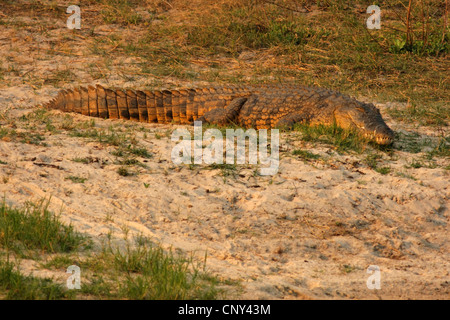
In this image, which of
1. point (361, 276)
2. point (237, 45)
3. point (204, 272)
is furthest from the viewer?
point (237, 45)

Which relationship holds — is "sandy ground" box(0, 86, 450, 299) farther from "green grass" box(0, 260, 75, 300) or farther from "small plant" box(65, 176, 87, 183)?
"green grass" box(0, 260, 75, 300)

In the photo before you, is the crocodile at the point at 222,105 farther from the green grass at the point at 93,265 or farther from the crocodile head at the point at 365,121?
the green grass at the point at 93,265

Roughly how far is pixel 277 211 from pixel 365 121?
7.50 ft

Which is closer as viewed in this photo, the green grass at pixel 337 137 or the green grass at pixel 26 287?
the green grass at pixel 26 287

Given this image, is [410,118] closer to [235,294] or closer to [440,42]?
[440,42]

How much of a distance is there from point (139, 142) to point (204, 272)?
2605mm

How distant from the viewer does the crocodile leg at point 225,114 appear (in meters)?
6.97

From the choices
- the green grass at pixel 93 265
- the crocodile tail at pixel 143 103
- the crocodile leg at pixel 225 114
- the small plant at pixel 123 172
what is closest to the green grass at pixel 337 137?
the crocodile leg at pixel 225 114

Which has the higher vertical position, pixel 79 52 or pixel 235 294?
pixel 79 52

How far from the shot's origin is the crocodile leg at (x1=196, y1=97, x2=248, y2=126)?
6973mm

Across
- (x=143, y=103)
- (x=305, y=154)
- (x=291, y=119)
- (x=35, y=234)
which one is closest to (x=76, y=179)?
(x=35, y=234)

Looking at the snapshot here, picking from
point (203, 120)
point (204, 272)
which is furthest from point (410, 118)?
point (204, 272)

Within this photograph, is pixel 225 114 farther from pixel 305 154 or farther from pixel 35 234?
pixel 35 234

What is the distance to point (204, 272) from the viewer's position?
11.4 feet
